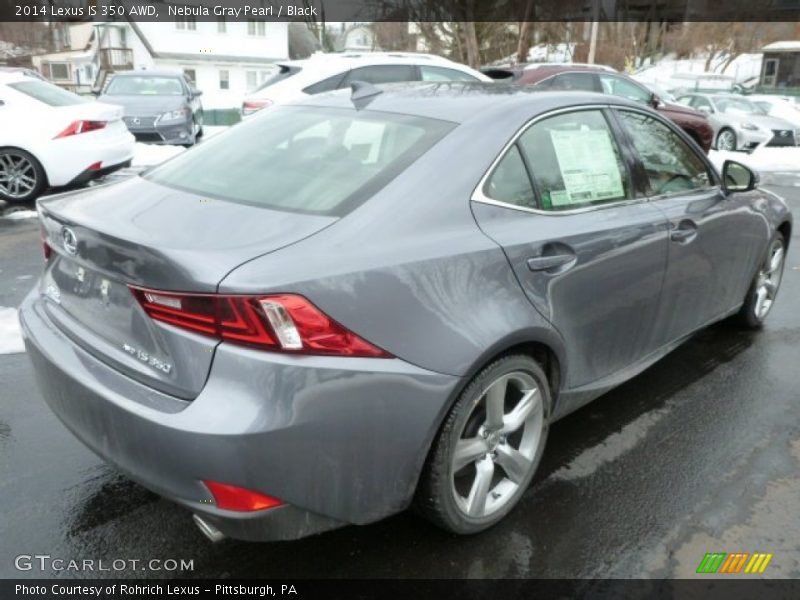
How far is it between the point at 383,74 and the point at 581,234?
26.2ft

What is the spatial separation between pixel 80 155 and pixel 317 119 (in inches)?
259

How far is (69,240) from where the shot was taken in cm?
249

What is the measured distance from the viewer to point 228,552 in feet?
8.57

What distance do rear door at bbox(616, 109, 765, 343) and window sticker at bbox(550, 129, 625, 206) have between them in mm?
237

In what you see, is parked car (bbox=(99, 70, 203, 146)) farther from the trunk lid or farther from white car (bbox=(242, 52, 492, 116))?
the trunk lid

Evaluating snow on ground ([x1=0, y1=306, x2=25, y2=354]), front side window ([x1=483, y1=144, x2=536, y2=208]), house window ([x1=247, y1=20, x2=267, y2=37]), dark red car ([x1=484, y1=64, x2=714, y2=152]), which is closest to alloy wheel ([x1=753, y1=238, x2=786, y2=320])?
front side window ([x1=483, y1=144, x2=536, y2=208])

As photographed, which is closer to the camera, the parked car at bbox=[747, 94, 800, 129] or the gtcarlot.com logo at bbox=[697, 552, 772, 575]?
the gtcarlot.com logo at bbox=[697, 552, 772, 575]

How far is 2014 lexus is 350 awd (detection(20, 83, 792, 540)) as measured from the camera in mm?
2064

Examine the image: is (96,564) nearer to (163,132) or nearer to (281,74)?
(281,74)

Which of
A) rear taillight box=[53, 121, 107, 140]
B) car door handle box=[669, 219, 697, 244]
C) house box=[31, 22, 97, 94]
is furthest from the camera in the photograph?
house box=[31, 22, 97, 94]

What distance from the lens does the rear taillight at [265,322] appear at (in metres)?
2.04

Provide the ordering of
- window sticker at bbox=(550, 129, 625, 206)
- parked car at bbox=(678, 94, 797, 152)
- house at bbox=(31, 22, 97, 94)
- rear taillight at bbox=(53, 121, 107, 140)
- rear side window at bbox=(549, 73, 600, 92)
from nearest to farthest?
window sticker at bbox=(550, 129, 625, 206) < rear taillight at bbox=(53, 121, 107, 140) < rear side window at bbox=(549, 73, 600, 92) < parked car at bbox=(678, 94, 797, 152) < house at bbox=(31, 22, 97, 94)

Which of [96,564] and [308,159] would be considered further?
[308,159]

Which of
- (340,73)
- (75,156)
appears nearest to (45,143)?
(75,156)
